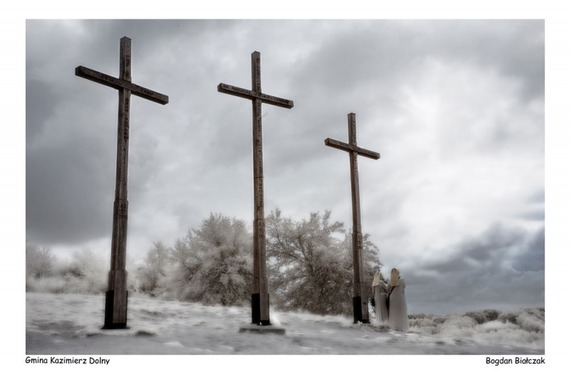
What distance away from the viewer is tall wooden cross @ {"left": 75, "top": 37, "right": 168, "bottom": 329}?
8586 mm

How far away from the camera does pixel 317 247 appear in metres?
18.9

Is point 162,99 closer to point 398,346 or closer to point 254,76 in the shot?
point 254,76

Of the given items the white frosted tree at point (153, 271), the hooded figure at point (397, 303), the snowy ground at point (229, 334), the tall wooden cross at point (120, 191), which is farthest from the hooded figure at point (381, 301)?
the white frosted tree at point (153, 271)

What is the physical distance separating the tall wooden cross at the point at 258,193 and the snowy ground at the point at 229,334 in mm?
577

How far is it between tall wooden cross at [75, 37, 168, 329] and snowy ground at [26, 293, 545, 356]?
38 centimetres

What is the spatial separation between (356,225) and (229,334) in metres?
4.24

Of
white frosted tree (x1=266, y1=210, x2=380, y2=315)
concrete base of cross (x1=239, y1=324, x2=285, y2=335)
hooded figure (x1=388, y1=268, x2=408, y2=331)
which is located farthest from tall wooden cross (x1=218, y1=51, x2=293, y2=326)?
white frosted tree (x1=266, y1=210, x2=380, y2=315)

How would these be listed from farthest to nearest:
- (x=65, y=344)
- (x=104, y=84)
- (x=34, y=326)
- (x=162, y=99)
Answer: (x=162, y=99) < (x=104, y=84) < (x=34, y=326) < (x=65, y=344)

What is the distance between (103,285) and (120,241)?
1063 centimetres

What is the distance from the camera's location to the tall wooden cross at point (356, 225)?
11820mm

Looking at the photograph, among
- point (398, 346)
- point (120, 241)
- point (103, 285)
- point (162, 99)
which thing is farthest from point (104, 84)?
point (103, 285)

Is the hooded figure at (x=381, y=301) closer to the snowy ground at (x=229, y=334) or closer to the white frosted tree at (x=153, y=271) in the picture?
the snowy ground at (x=229, y=334)

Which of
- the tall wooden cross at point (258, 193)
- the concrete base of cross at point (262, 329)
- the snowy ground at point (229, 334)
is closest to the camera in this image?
the snowy ground at point (229, 334)

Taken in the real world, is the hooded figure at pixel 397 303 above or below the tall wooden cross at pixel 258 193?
below
